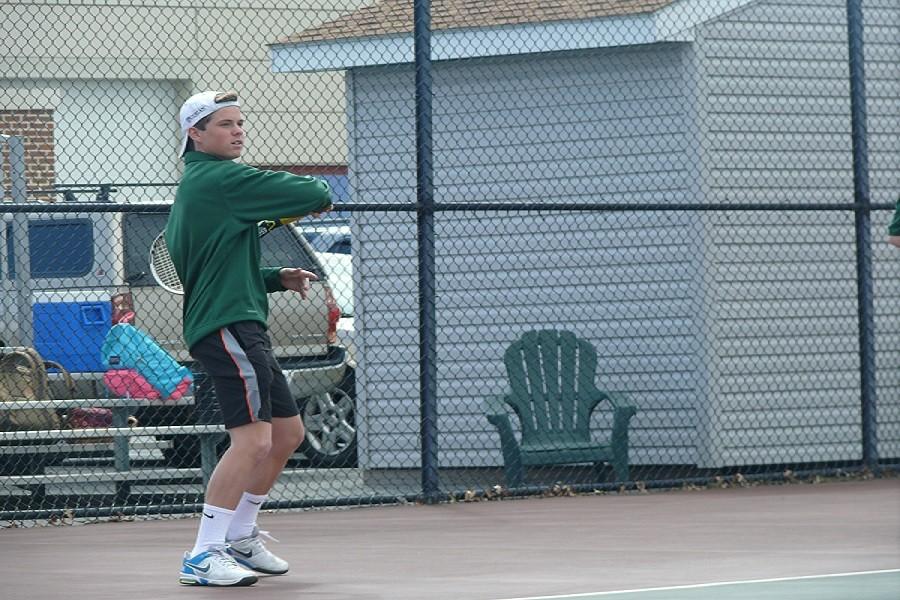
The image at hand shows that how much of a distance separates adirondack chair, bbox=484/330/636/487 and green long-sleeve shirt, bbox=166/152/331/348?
5146mm

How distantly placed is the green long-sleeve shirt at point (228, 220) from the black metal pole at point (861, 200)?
19.9ft

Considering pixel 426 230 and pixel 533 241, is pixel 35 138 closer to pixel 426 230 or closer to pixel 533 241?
pixel 533 241

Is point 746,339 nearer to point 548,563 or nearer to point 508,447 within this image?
point 508,447

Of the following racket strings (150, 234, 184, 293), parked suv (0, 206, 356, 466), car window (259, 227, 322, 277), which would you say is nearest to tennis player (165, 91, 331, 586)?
parked suv (0, 206, 356, 466)

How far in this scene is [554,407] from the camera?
13.0 meters

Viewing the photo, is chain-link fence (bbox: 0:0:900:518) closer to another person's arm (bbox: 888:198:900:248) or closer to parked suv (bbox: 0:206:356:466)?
parked suv (bbox: 0:206:356:466)

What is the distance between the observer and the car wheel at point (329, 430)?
48.1 ft

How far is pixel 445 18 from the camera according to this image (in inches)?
543

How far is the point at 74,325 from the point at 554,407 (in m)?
3.47

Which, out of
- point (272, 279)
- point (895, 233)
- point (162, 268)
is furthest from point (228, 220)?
point (162, 268)

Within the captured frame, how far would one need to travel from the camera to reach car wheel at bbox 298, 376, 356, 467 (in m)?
14.6

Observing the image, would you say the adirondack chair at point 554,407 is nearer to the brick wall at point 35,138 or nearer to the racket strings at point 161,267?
the racket strings at point 161,267

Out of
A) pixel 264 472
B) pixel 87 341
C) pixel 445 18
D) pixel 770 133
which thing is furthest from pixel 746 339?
pixel 264 472

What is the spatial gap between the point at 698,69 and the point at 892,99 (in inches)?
63.6
